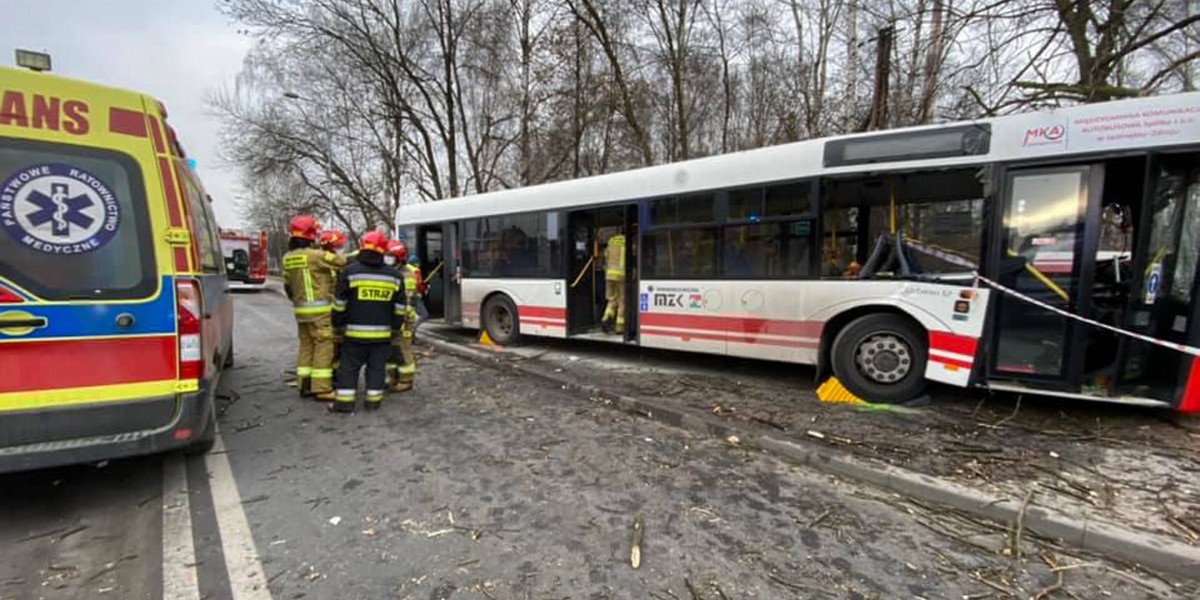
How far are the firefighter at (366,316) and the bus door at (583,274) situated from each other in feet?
10.7

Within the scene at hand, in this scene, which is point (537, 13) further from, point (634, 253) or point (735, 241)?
point (735, 241)

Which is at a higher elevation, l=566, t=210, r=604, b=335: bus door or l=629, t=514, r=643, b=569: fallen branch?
l=566, t=210, r=604, b=335: bus door

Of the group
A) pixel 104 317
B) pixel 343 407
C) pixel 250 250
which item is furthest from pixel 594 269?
pixel 250 250

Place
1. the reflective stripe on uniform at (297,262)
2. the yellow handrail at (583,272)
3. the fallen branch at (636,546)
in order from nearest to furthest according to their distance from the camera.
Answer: the fallen branch at (636,546), the reflective stripe on uniform at (297,262), the yellow handrail at (583,272)

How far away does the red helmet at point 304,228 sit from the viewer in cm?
546

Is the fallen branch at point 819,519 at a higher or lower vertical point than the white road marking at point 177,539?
lower

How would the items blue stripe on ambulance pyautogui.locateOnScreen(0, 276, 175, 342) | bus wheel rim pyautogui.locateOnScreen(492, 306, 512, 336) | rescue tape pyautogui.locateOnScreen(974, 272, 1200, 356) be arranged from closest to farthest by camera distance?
blue stripe on ambulance pyautogui.locateOnScreen(0, 276, 175, 342) < rescue tape pyautogui.locateOnScreen(974, 272, 1200, 356) < bus wheel rim pyautogui.locateOnScreen(492, 306, 512, 336)

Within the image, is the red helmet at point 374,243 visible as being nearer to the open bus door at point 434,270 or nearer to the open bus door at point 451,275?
the open bus door at point 451,275

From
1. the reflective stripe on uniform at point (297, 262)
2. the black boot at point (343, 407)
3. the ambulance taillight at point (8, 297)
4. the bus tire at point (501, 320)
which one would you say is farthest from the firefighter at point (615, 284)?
the ambulance taillight at point (8, 297)

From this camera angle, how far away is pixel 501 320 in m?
9.12

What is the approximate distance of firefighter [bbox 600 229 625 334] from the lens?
780cm

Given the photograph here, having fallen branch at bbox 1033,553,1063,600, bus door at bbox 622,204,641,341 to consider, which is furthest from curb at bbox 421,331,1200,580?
bus door at bbox 622,204,641,341

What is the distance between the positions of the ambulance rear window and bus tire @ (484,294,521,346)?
588 centimetres

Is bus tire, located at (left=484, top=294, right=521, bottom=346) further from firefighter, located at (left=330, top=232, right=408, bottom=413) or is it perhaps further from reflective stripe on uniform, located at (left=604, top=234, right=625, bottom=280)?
firefighter, located at (left=330, top=232, right=408, bottom=413)
